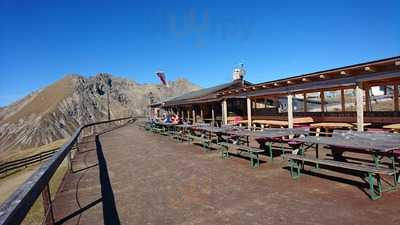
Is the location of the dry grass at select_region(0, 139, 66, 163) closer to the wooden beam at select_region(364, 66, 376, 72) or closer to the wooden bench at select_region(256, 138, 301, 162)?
the wooden bench at select_region(256, 138, 301, 162)

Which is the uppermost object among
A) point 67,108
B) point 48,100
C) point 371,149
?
point 48,100

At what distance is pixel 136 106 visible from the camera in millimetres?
150125

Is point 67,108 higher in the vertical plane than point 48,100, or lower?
lower

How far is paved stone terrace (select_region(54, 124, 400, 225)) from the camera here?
3.88 metres

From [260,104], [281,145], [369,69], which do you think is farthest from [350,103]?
[281,145]

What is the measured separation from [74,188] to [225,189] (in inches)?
124

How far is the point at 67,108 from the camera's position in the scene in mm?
115750

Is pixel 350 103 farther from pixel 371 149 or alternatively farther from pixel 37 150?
pixel 37 150

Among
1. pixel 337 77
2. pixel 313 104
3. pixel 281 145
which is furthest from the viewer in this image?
pixel 313 104

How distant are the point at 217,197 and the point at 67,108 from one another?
405 ft

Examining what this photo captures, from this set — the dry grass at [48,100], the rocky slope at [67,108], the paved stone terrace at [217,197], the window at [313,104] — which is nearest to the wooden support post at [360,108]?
the paved stone terrace at [217,197]

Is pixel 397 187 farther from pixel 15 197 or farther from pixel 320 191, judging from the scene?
pixel 15 197

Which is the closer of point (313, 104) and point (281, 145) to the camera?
point (281, 145)

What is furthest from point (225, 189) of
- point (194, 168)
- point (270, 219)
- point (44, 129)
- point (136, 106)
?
point (136, 106)
